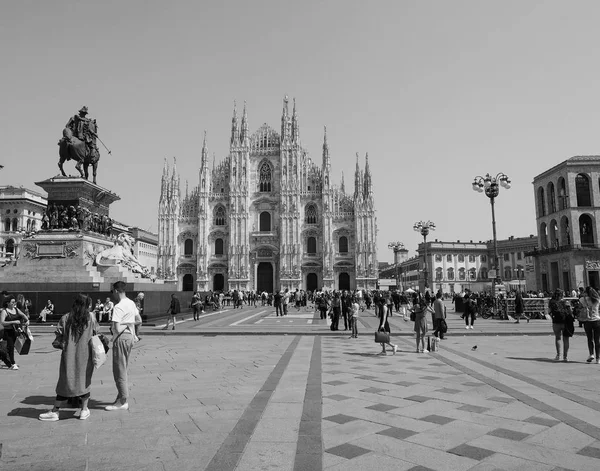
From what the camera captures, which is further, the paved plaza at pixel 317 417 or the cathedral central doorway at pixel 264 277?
the cathedral central doorway at pixel 264 277

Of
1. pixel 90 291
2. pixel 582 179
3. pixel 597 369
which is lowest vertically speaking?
pixel 597 369

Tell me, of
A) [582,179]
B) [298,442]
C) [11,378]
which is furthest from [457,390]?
[582,179]

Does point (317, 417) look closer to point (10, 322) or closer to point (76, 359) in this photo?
point (76, 359)

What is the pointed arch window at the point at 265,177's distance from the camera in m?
56.2

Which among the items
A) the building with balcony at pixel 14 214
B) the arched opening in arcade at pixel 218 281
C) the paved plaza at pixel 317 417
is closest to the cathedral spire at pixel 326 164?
the arched opening in arcade at pixel 218 281

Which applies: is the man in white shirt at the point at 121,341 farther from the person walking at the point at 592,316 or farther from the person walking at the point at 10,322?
the person walking at the point at 592,316

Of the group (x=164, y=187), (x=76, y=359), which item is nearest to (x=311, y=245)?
(x=164, y=187)

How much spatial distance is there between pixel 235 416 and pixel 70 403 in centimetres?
206

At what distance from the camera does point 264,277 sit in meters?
55.6

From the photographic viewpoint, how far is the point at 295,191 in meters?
54.5

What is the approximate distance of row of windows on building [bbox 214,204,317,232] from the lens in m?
55.2

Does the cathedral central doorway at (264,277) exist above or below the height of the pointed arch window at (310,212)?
below

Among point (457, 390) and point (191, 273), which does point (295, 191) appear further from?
point (457, 390)

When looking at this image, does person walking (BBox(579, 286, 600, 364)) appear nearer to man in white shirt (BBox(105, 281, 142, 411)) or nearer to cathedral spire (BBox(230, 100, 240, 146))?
man in white shirt (BBox(105, 281, 142, 411))
